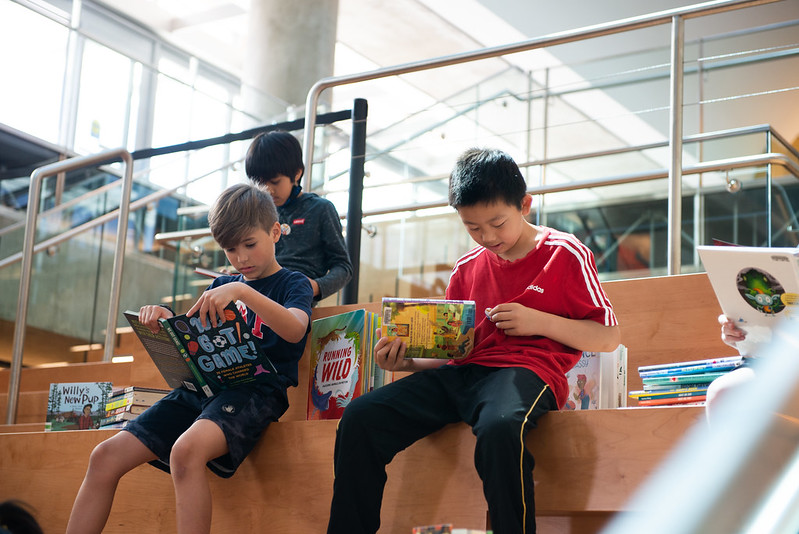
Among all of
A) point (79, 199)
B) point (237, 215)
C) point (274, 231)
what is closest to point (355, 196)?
point (274, 231)

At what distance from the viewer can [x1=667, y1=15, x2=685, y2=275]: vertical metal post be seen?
2.68m

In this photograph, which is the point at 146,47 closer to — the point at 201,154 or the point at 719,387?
the point at 201,154

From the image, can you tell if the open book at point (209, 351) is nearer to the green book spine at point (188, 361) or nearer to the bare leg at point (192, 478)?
the green book spine at point (188, 361)

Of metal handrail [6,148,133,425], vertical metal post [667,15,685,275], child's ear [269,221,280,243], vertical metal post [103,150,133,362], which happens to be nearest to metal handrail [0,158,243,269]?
metal handrail [6,148,133,425]

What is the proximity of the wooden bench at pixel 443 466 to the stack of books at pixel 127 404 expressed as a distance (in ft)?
0.36

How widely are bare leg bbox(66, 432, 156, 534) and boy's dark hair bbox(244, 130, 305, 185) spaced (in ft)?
3.30

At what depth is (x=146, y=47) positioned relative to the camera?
986 centimetres

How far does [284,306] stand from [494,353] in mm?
597

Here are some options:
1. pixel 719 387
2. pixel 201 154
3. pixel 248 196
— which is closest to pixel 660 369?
pixel 719 387

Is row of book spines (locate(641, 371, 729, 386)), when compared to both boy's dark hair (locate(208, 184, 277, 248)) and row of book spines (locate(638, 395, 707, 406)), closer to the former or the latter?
row of book spines (locate(638, 395, 707, 406))

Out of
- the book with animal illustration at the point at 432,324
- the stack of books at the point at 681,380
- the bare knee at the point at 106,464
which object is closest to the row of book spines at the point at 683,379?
the stack of books at the point at 681,380

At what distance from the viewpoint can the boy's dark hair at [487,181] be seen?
206cm

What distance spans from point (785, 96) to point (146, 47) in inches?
265

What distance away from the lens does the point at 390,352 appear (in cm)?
206
